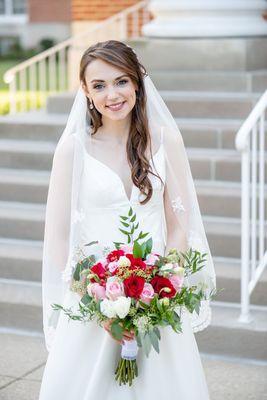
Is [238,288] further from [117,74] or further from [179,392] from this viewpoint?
[117,74]

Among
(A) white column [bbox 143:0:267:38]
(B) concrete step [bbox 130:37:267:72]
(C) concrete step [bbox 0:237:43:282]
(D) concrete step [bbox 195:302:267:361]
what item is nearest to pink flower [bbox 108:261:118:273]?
(D) concrete step [bbox 195:302:267:361]

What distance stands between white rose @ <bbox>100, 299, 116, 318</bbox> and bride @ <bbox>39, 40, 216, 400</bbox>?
0.36 m

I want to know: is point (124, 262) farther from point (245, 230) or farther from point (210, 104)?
point (210, 104)

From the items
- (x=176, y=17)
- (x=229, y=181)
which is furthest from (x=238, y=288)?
(x=176, y=17)

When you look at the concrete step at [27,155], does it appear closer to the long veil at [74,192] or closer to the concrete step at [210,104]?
the concrete step at [210,104]

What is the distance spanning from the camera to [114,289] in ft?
11.0

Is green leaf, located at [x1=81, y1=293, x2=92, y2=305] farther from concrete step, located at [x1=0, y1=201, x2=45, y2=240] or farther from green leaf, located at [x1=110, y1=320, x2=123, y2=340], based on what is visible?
concrete step, located at [x1=0, y1=201, x2=45, y2=240]

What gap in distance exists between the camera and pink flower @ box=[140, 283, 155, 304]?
335 centimetres

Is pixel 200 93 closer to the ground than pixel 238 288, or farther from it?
farther from it

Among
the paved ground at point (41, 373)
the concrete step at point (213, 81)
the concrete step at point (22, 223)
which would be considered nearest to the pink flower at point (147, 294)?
the paved ground at point (41, 373)

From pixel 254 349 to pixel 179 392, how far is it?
194 cm

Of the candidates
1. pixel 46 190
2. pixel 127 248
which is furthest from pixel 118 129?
pixel 46 190

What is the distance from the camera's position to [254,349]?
564 centimetres

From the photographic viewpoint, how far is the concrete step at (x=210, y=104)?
25.6 feet
